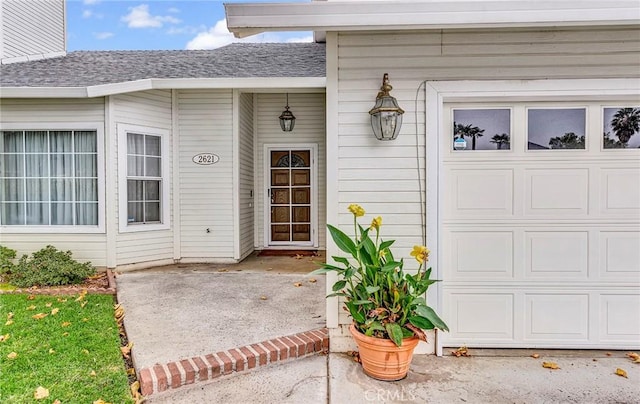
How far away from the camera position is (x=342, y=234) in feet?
8.84

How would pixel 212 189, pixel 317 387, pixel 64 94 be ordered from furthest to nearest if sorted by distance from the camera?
pixel 212 189 → pixel 64 94 → pixel 317 387

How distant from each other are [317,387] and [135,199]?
4409 mm

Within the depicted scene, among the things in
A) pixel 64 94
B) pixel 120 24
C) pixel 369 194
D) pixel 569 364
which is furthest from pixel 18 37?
pixel 569 364

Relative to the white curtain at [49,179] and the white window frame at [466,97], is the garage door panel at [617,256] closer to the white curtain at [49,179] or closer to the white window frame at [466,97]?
the white window frame at [466,97]

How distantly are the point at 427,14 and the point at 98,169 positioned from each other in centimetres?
494

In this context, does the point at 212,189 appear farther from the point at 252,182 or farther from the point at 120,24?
the point at 120,24

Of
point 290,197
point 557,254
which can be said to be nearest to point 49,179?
point 290,197

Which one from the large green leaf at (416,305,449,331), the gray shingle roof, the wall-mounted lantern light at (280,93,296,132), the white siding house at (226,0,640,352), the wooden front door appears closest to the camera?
the large green leaf at (416,305,449,331)

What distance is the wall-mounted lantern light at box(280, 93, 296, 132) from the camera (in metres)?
6.67

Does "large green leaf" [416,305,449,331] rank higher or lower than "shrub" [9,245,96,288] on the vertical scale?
higher

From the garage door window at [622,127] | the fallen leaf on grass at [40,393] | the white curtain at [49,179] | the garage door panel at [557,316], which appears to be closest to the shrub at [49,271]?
the white curtain at [49,179]

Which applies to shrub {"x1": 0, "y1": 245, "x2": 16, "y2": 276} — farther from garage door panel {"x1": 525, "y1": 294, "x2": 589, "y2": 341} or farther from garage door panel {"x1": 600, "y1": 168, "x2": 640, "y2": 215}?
garage door panel {"x1": 600, "y1": 168, "x2": 640, "y2": 215}

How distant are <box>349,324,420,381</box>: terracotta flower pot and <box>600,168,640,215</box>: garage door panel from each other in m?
2.00

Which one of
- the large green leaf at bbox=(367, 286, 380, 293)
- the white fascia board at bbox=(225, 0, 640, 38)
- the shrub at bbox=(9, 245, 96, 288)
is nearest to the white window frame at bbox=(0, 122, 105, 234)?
the shrub at bbox=(9, 245, 96, 288)
